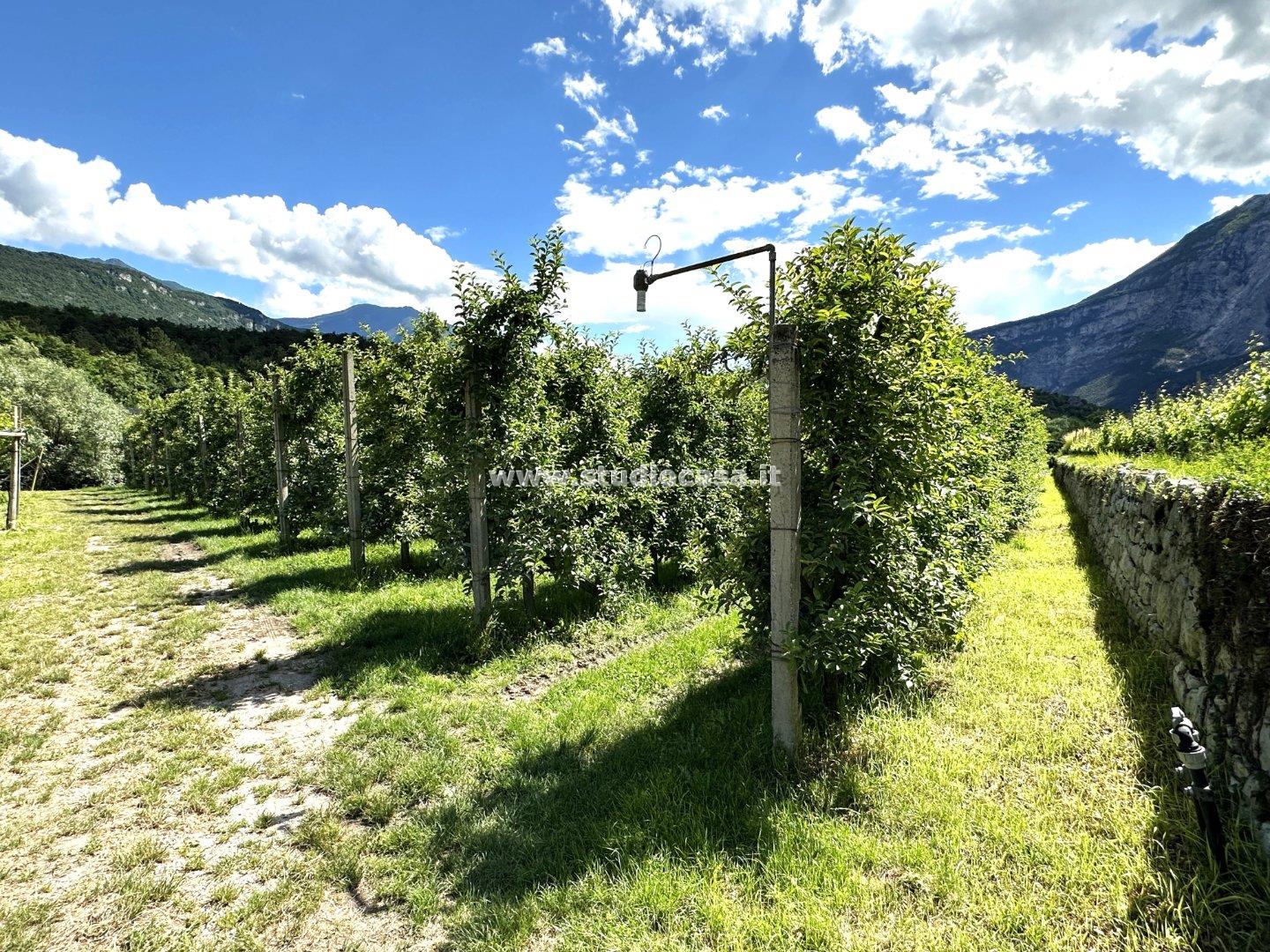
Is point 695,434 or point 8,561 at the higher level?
point 695,434

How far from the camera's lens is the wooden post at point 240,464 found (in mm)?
16425

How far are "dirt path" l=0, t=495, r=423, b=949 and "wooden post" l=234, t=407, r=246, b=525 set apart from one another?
32.5ft

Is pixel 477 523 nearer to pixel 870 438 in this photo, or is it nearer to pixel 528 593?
pixel 528 593

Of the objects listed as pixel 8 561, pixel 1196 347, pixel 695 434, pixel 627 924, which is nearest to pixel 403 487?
pixel 695 434

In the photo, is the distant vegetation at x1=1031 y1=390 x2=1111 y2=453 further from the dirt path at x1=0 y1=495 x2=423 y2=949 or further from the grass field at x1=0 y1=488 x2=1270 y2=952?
the dirt path at x1=0 y1=495 x2=423 y2=949

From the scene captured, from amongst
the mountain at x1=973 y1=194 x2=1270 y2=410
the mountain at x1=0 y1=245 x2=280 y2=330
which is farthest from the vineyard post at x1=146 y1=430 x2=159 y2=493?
the mountain at x1=973 y1=194 x2=1270 y2=410

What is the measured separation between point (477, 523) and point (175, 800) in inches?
140

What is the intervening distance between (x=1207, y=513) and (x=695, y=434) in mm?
6753

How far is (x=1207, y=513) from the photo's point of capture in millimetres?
3354

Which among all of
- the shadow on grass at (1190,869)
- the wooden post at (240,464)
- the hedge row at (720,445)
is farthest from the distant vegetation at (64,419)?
the shadow on grass at (1190,869)

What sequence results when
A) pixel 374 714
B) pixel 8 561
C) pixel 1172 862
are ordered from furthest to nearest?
pixel 8 561, pixel 374 714, pixel 1172 862

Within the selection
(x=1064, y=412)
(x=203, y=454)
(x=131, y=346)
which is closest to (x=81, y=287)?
(x=131, y=346)

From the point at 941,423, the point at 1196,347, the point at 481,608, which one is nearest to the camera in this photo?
the point at 941,423

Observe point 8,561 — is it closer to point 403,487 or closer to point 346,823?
point 403,487
